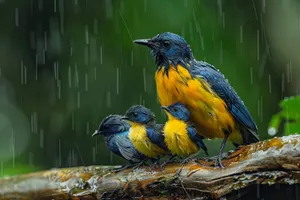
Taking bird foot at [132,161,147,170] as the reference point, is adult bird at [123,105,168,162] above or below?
above

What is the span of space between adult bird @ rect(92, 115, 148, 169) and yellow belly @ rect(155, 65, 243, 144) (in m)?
0.45

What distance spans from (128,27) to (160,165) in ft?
11.1

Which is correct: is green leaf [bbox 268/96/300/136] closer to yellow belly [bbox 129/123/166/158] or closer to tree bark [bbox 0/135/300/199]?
tree bark [bbox 0/135/300/199]

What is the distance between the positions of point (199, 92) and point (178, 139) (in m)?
0.29

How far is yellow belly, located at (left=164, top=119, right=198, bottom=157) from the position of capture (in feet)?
11.8

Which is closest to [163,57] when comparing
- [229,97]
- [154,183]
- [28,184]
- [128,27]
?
[229,97]

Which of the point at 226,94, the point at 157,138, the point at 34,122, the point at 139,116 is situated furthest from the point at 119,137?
the point at 34,122

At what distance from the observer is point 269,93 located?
6.96 m

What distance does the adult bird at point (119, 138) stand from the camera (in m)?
4.04

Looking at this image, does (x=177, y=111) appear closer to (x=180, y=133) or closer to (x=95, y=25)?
(x=180, y=133)

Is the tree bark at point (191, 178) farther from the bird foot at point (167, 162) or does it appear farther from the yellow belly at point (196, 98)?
the yellow belly at point (196, 98)

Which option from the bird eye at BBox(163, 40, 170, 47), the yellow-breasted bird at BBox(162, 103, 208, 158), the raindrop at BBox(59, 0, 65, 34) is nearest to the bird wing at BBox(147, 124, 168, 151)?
the yellow-breasted bird at BBox(162, 103, 208, 158)

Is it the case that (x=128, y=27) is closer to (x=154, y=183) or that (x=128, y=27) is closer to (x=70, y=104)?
(x=70, y=104)

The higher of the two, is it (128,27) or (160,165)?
(128,27)
